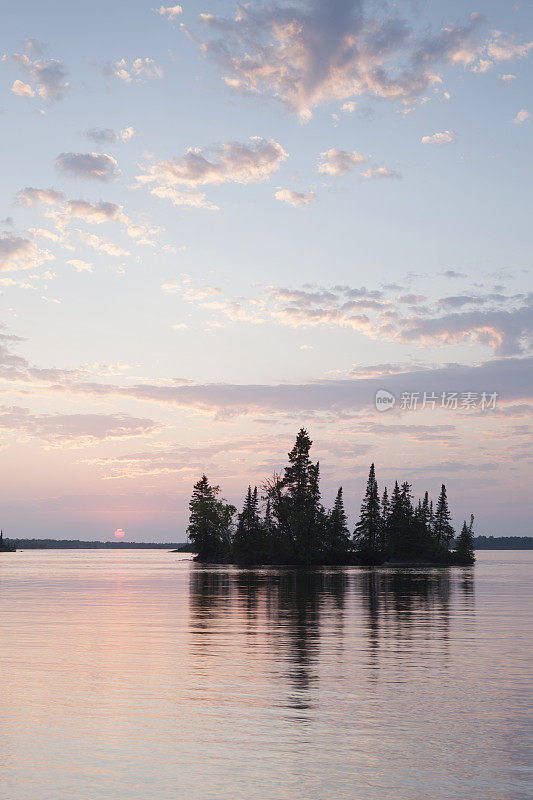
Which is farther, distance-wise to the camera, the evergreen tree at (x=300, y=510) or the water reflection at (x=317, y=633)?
the evergreen tree at (x=300, y=510)

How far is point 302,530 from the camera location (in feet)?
488

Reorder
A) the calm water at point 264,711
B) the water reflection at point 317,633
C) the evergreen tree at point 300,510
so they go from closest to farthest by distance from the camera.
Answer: the calm water at point 264,711 → the water reflection at point 317,633 → the evergreen tree at point 300,510

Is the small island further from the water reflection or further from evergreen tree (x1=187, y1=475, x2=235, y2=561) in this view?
the water reflection

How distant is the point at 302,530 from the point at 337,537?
22.0 m

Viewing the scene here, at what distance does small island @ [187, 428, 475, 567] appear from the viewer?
493 ft

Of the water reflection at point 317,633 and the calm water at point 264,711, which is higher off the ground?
the calm water at point 264,711

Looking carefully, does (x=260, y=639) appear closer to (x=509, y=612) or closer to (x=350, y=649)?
(x=350, y=649)

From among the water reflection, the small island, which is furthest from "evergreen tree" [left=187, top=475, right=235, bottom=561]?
the water reflection

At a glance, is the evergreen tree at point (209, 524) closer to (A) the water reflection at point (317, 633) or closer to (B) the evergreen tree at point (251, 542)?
(B) the evergreen tree at point (251, 542)

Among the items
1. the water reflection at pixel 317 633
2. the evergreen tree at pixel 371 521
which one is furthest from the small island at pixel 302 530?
the water reflection at pixel 317 633

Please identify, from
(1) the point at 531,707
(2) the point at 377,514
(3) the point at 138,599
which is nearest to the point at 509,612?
(3) the point at 138,599

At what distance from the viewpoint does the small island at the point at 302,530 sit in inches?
5915

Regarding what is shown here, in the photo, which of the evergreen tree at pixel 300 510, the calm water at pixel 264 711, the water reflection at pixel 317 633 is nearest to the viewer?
the calm water at pixel 264 711

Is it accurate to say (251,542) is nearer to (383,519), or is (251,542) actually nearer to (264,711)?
(383,519)
